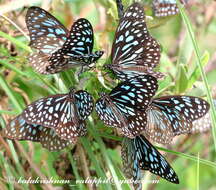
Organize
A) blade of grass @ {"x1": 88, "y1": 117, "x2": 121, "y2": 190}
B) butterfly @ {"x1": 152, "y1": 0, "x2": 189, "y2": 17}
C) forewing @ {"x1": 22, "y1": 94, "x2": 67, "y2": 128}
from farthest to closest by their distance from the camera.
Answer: butterfly @ {"x1": 152, "y1": 0, "x2": 189, "y2": 17}, blade of grass @ {"x1": 88, "y1": 117, "x2": 121, "y2": 190}, forewing @ {"x1": 22, "y1": 94, "x2": 67, "y2": 128}

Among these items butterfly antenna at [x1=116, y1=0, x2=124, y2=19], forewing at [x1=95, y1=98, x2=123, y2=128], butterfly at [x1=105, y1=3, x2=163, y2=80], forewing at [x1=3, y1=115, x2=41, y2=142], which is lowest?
forewing at [x1=3, y1=115, x2=41, y2=142]

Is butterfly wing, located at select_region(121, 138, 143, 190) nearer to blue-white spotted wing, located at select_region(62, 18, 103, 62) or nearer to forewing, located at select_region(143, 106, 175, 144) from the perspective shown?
forewing, located at select_region(143, 106, 175, 144)

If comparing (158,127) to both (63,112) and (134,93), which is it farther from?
(63,112)

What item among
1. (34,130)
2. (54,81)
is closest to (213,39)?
(54,81)

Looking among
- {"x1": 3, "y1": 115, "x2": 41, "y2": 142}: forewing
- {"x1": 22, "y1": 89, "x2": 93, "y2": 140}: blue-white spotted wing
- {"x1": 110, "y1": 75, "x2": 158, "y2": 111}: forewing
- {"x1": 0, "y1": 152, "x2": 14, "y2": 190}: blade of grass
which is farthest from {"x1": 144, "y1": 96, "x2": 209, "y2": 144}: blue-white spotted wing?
{"x1": 0, "y1": 152, "x2": 14, "y2": 190}: blade of grass

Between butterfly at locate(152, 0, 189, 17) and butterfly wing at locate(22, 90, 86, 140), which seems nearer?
butterfly wing at locate(22, 90, 86, 140)

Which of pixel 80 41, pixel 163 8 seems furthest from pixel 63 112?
pixel 163 8

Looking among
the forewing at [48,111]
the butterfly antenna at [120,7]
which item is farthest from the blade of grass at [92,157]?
the butterfly antenna at [120,7]

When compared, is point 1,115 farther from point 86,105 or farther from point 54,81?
point 86,105

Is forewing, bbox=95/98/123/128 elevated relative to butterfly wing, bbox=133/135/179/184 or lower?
elevated
